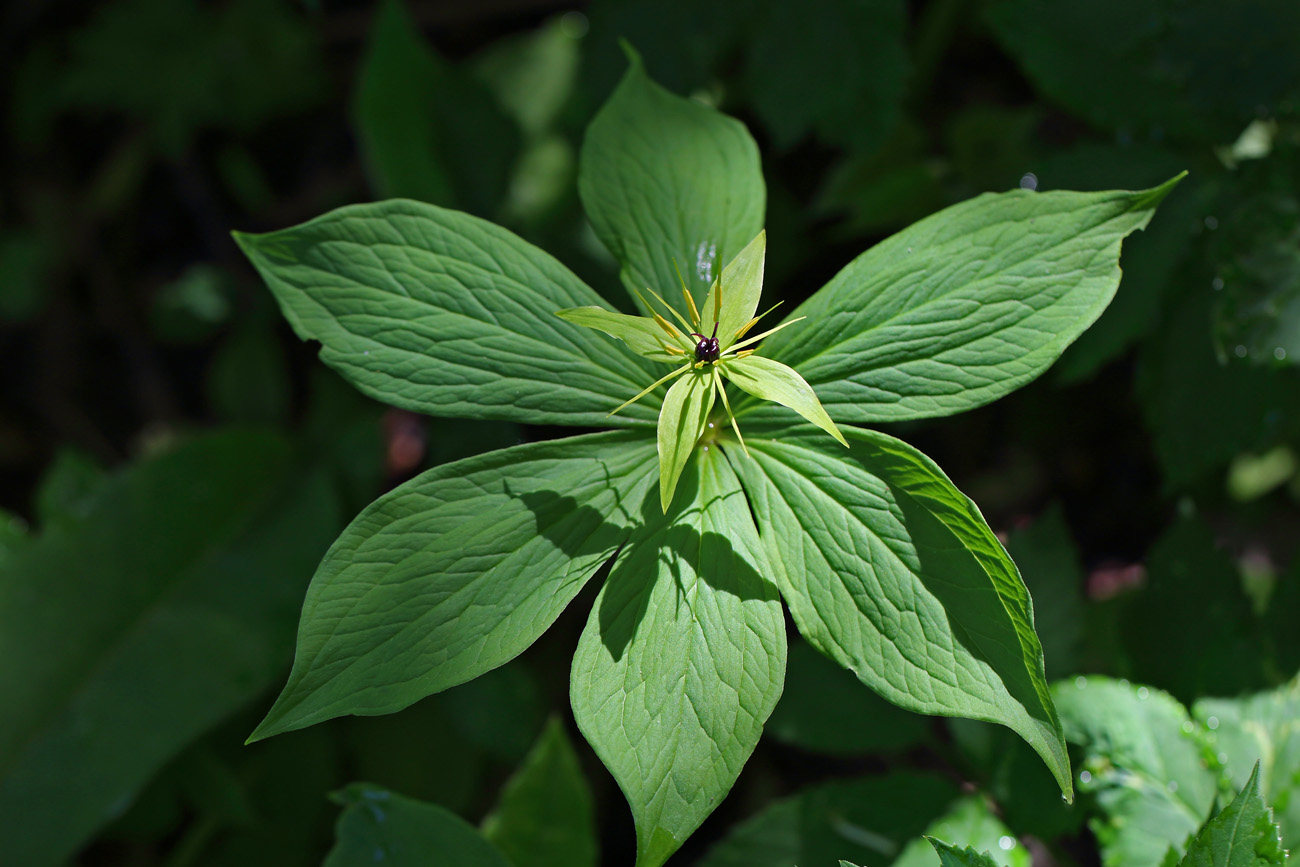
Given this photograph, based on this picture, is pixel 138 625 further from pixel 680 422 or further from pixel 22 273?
pixel 680 422

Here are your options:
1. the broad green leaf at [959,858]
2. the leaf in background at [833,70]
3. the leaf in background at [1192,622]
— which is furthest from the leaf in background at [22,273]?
the leaf in background at [1192,622]

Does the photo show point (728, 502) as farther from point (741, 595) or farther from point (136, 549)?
point (136, 549)

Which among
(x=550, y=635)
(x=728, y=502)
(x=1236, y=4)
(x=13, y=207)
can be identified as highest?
(x=1236, y=4)

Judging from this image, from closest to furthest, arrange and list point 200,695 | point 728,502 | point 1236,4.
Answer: point 728,502, point 1236,4, point 200,695

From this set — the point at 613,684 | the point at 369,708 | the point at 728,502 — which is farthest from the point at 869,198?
the point at 369,708

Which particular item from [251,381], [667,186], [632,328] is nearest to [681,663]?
[632,328]
